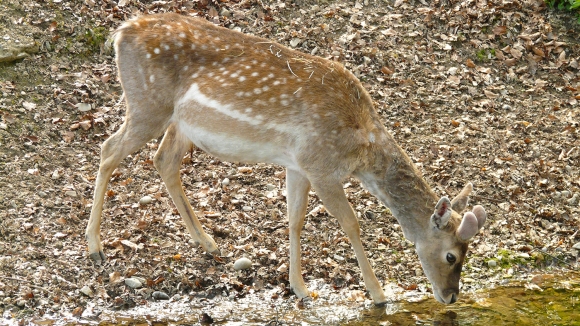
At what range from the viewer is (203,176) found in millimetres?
8344

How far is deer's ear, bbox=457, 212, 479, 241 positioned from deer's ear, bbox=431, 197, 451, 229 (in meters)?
0.14

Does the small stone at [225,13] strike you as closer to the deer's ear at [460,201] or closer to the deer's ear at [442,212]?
the deer's ear at [460,201]

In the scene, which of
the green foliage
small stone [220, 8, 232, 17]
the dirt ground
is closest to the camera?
the dirt ground

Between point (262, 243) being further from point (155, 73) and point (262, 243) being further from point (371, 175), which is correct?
point (155, 73)

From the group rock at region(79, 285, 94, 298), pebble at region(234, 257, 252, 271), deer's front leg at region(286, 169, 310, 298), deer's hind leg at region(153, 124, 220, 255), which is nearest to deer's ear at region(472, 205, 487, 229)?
deer's front leg at region(286, 169, 310, 298)

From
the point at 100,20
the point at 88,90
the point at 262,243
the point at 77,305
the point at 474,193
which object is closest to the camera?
the point at 77,305

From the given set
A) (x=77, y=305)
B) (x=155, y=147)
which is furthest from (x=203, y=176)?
(x=77, y=305)

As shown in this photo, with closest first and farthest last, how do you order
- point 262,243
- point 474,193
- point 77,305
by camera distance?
1. point 77,305
2. point 262,243
3. point 474,193

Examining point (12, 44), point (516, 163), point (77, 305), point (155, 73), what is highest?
point (155, 73)

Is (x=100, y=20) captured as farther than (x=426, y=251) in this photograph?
Yes

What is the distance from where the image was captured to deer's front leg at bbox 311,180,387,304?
21.2ft

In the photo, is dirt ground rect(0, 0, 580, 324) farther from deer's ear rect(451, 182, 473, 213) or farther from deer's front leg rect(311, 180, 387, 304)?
deer's ear rect(451, 182, 473, 213)

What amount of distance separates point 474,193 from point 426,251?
2.06 metres

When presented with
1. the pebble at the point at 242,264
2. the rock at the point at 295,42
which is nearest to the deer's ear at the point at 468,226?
A: the pebble at the point at 242,264
